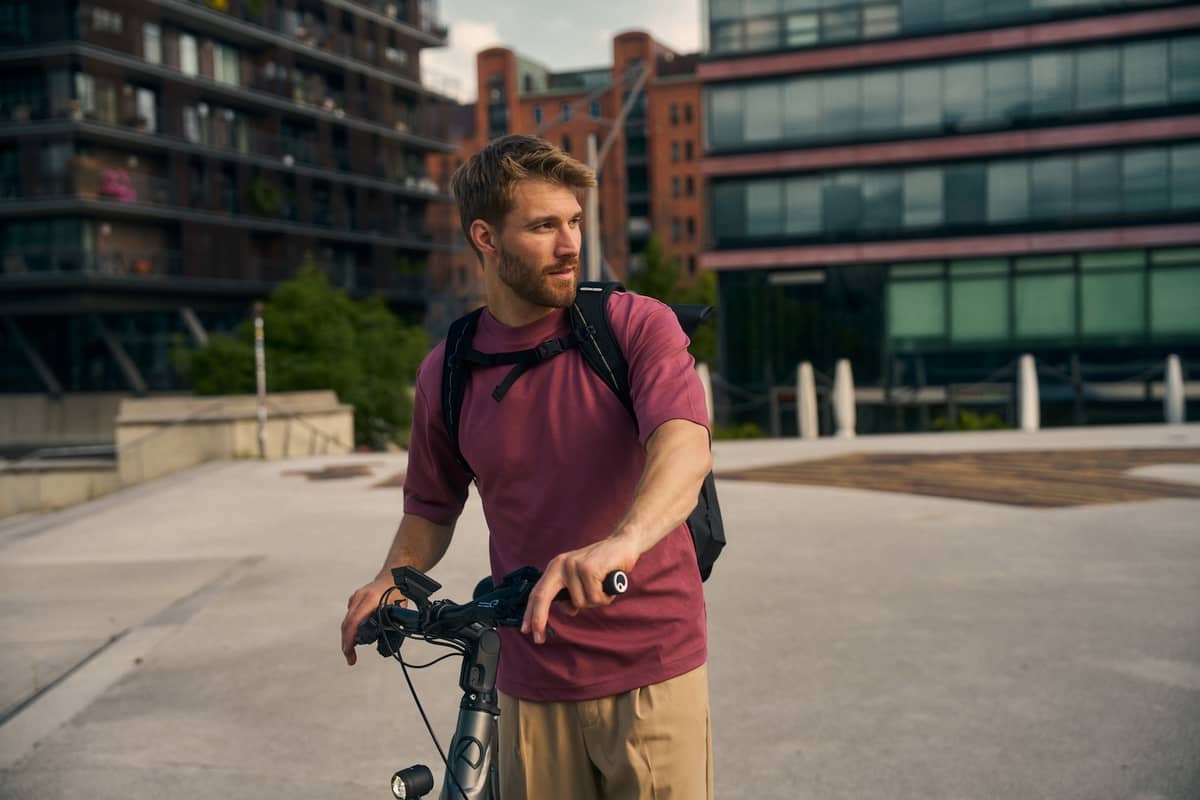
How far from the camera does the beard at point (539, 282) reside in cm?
248

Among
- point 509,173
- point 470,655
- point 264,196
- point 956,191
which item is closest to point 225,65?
point 264,196

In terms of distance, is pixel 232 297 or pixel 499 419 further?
pixel 232 297

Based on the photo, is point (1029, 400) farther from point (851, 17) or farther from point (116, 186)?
point (116, 186)

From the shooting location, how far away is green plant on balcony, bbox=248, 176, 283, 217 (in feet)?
167

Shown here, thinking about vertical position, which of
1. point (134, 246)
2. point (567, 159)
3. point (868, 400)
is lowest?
point (868, 400)

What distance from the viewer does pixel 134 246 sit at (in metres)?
46.2

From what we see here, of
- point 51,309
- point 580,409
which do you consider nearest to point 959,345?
point 51,309

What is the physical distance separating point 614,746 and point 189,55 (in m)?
51.4

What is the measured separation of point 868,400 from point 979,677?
3390 cm

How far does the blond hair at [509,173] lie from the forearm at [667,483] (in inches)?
21.0

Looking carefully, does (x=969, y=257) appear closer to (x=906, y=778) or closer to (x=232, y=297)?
(x=232, y=297)

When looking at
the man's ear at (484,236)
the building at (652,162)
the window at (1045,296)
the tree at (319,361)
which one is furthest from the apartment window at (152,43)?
the man's ear at (484,236)

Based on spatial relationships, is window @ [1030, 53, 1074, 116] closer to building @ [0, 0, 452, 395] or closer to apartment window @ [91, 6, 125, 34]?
building @ [0, 0, 452, 395]

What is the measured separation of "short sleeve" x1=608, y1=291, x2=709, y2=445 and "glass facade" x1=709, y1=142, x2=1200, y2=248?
3772cm
